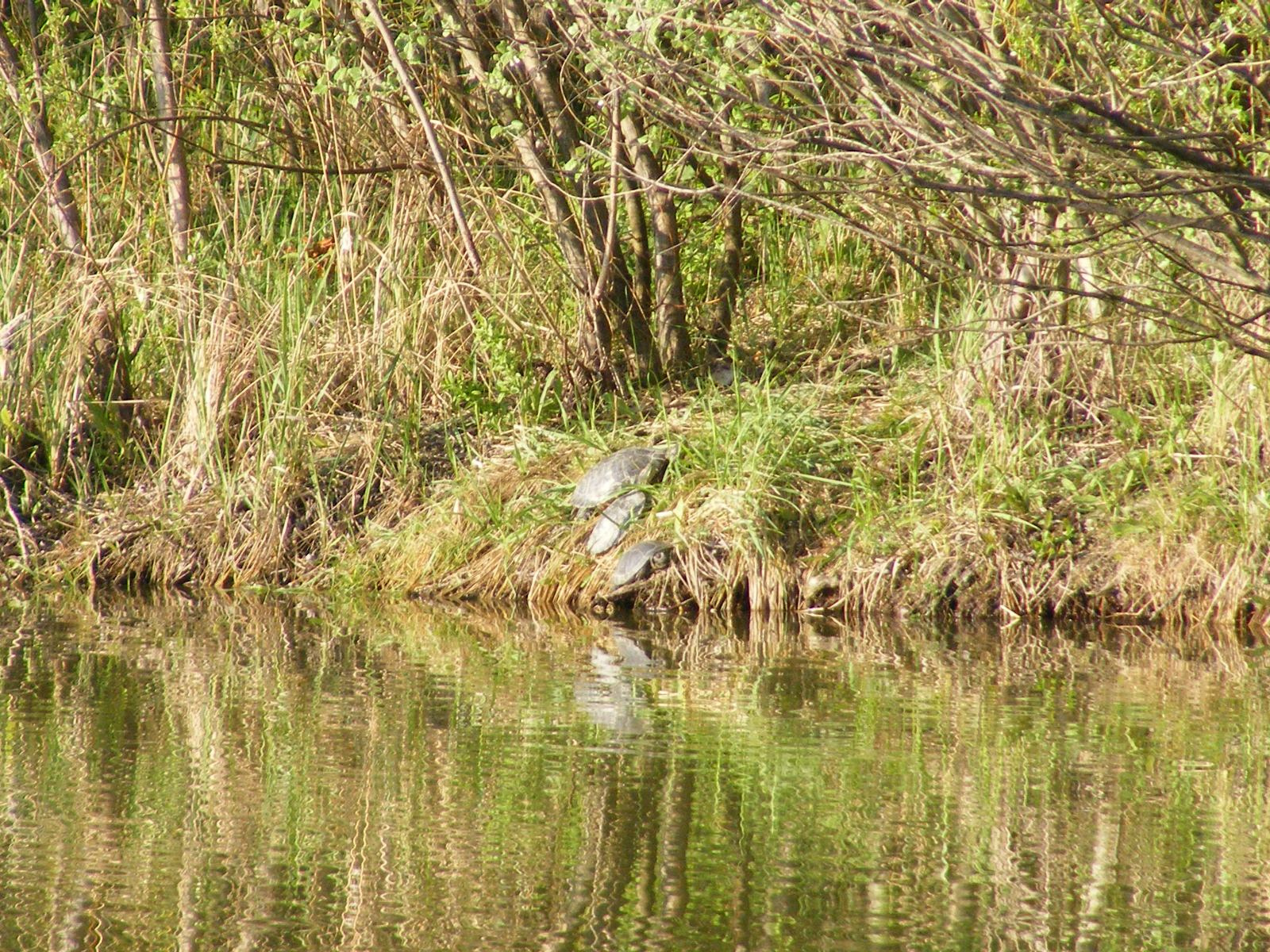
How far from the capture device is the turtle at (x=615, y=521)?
23.1 ft

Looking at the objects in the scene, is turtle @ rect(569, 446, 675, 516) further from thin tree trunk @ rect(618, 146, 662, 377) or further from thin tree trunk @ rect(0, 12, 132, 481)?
thin tree trunk @ rect(0, 12, 132, 481)

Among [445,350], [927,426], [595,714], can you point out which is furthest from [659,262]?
[595,714]

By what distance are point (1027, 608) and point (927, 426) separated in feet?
3.29

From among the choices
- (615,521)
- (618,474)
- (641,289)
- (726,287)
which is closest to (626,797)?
(615,521)

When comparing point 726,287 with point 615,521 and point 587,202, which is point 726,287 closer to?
point 587,202

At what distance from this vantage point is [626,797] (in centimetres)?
366

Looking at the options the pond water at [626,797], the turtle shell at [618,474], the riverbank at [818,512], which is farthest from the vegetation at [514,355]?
the pond water at [626,797]

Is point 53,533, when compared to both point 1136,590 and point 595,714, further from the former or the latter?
point 1136,590

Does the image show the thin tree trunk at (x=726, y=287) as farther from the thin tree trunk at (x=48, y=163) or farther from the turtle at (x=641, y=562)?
the thin tree trunk at (x=48, y=163)

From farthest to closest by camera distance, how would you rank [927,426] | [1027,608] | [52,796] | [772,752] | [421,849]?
[927,426] < [1027,608] < [772,752] < [52,796] < [421,849]

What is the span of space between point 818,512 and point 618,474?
35.3 inches

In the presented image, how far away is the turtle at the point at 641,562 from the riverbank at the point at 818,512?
0.04 meters

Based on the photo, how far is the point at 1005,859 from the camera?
327cm

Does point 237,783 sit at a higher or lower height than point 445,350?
lower
